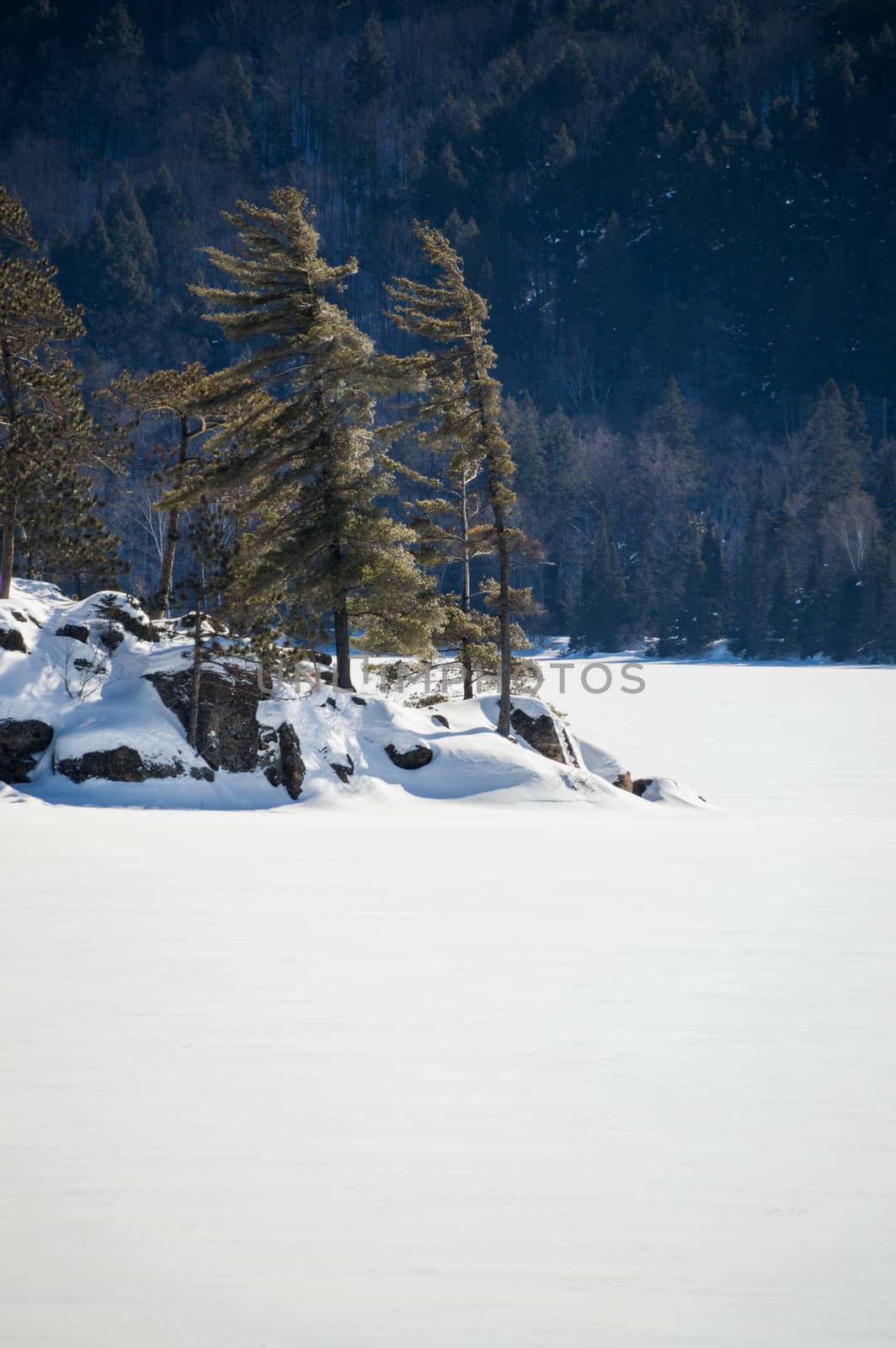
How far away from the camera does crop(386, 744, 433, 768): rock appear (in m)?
20.0

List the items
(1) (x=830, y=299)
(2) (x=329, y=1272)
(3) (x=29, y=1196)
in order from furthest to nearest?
(1) (x=830, y=299)
(3) (x=29, y=1196)
(2) (x=329, y=1272)

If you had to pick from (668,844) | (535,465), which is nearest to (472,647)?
(668,844)

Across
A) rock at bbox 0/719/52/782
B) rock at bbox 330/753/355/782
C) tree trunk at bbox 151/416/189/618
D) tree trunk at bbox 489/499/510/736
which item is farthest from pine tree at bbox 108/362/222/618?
Answer: tree trunk at bbox 489/499/510/736

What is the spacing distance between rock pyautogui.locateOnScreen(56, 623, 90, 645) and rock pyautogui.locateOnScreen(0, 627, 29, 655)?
2.81ft

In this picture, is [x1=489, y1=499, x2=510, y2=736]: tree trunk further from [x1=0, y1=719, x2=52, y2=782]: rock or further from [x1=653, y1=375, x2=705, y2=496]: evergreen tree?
[x1=653, y1=375, x2=705, y2=496]: evergreen tree

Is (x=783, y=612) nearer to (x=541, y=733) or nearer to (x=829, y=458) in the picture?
(x=829, y=458)

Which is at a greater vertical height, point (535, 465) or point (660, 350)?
point (660, 350)

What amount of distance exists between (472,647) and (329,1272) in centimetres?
1989

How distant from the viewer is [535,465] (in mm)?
111125

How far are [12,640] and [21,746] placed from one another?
89.0 inches

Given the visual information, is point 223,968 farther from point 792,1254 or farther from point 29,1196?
point 792,1254

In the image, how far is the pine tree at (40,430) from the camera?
19.5 metres

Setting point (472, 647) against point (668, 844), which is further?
point (472, 647)

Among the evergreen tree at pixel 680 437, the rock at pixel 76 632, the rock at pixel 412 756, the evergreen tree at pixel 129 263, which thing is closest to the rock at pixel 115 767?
the rock at pixel 76 632
